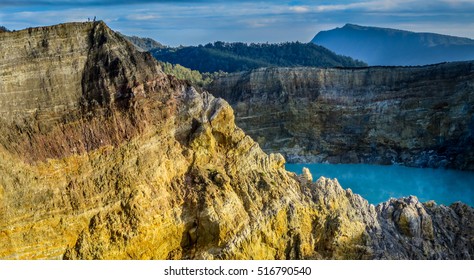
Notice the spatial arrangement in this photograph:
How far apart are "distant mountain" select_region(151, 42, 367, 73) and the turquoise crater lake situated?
3718 centimetres

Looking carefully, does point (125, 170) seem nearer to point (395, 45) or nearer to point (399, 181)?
point (399, 181)

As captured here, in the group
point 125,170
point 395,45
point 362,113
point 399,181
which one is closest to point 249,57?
point 395,45

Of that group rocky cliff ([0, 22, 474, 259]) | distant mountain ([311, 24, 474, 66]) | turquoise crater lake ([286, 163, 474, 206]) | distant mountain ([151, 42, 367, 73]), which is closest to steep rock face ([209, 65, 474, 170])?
turquoise crater lake ([286, 163, 474, 206])

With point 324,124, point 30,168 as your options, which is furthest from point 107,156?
point 324,124

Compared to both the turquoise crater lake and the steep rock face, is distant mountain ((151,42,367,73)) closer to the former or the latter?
the steep rock face

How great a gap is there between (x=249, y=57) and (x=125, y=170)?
8019 centimetres

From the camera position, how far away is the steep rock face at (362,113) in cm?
4197

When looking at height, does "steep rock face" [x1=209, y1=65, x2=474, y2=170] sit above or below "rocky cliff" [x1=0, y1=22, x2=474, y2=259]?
below

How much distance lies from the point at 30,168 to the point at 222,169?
4.18 meters

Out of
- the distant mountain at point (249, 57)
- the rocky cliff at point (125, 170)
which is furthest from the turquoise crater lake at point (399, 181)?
the distant mountain at point (249, 57)

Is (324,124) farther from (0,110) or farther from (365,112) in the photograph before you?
(0,110)

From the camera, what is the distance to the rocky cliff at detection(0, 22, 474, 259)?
408 inches

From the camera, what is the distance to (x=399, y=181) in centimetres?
3728

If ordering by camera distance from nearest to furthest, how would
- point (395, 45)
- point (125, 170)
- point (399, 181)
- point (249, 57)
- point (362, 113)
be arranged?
1. point (125, 170)
2. point (399, 181)
3. point (362, 113)
4. point (395, 45)
5. point (249, 57)
